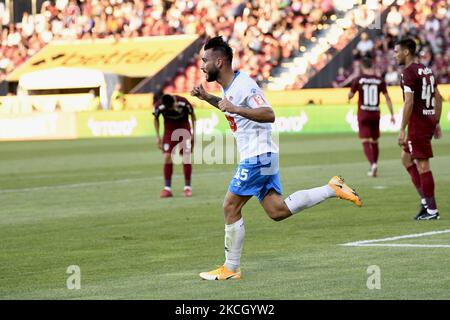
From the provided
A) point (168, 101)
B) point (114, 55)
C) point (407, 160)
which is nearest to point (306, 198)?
point (407, 160)

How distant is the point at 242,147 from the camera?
9914 mm

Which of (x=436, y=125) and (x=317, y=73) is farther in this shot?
(x=317, y=73)

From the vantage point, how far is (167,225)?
562 inches

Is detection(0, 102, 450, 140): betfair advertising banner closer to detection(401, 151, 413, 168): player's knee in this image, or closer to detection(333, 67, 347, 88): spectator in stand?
detection(333, 67, 347, 88): spectator in stand

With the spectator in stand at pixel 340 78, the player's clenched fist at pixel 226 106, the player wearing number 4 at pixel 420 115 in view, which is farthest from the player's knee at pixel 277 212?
the spectator in stand at pixel 340 78

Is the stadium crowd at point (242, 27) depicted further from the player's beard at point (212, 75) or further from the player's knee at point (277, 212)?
the player's beard at point (212, 75)

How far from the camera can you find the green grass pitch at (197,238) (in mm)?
9066

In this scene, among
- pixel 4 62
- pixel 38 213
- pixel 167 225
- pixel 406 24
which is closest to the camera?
pixel 167 225

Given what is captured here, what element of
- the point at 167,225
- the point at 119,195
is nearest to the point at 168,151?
the point at 119,195

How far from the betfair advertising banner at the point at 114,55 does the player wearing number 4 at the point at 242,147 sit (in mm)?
39960

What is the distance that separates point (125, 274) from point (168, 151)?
9147 millimetres

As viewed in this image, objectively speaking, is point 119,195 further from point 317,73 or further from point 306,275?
point 317,73

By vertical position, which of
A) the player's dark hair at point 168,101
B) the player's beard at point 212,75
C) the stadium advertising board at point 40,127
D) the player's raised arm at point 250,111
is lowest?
the stadium advertising board at point 40,127

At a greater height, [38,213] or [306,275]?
[306,275]
